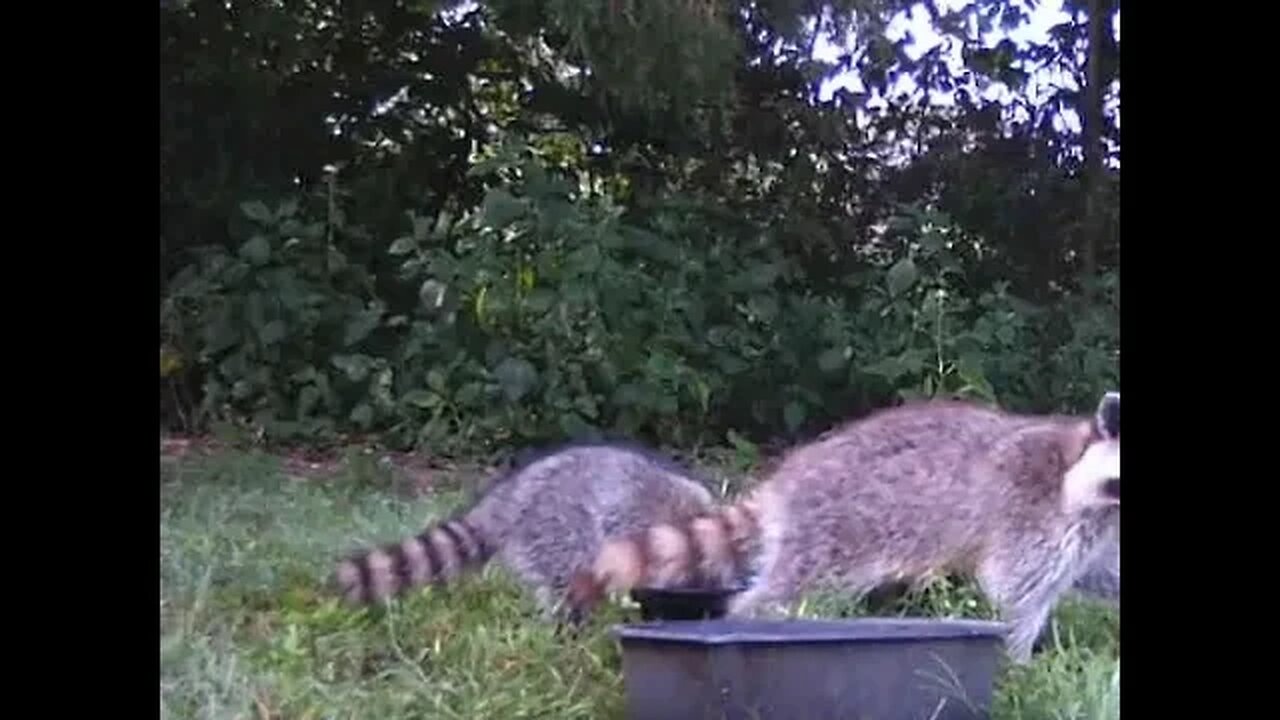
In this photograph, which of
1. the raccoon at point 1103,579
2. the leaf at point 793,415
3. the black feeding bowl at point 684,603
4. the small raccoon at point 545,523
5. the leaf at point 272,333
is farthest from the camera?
the leaf at point 272,333

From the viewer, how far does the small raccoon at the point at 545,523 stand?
1939 mm

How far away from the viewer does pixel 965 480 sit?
1.98 metres

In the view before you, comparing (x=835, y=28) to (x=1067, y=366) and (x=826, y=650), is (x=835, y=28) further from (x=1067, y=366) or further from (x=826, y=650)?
(x=826, y=650)

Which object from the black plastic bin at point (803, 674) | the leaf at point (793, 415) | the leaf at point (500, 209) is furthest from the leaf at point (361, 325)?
the black plastic bin at point (803, 674)

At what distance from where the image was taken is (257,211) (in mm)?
2756

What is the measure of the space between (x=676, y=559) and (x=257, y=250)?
111 cm

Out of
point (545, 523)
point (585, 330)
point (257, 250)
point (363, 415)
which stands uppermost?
point (257, 250)

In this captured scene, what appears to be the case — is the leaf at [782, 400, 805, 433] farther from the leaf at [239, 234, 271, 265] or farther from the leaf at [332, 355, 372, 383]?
the leaf at [239, 234, 271, 265]

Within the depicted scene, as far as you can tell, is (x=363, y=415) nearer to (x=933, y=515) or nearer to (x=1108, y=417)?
(x=933, y=515)

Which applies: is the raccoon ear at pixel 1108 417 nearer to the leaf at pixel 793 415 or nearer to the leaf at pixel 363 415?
the leaf at pixel 793 415

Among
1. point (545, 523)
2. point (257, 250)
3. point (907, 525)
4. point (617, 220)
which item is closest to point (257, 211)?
point (257, 250)

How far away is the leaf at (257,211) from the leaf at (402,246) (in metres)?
0.23
